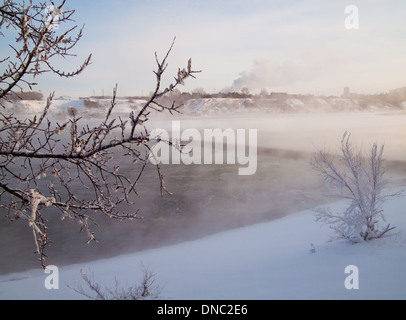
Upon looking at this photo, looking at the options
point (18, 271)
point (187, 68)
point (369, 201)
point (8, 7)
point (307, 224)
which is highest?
point (8, 7)

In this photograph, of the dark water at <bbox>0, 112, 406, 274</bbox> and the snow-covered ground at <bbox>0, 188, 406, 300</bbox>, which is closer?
the snow-covered ground at <bbox>0, 188, 406, 300</bbox>

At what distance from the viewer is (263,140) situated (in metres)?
32.4

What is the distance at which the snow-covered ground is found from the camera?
16.4 ft

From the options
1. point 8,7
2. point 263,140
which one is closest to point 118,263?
point 8,7

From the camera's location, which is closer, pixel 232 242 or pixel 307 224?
pixel 232 242

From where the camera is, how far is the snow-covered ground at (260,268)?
5008 millimetres

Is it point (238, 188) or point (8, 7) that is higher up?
point (8, 7)

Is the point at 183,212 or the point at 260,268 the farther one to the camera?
the point at 183,212

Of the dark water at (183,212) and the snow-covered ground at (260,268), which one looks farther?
the dark water at (183,212)

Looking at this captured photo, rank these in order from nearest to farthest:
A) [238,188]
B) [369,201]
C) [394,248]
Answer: [394,248]
[369,201]
[238,188]

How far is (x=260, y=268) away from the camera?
6609 mm
